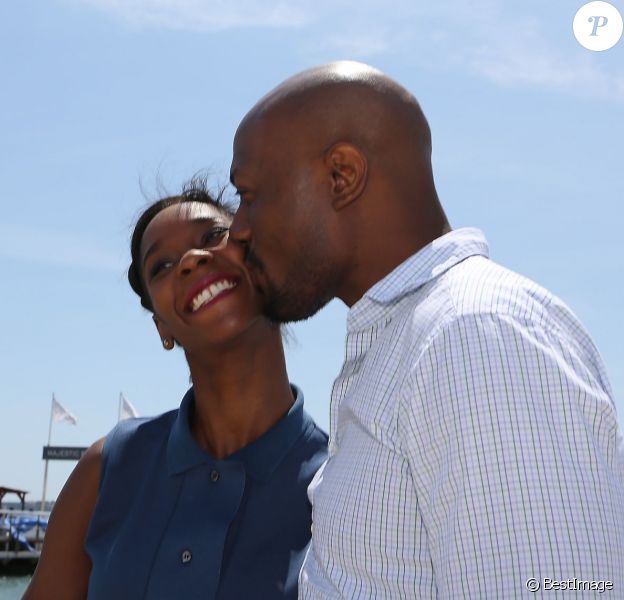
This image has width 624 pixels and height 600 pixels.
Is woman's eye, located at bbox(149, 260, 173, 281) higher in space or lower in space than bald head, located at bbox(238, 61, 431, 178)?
lower

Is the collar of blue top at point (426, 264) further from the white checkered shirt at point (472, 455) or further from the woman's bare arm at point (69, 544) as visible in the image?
the woman's bare arm at point (69, 544)

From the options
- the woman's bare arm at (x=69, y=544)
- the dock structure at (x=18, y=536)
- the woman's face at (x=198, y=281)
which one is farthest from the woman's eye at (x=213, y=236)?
the dock structure at (x=18, y=536)

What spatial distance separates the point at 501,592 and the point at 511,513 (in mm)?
104

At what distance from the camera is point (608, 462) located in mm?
1444

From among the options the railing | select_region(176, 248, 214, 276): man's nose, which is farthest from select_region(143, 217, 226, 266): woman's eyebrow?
the railing

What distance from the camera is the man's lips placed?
3.03 m

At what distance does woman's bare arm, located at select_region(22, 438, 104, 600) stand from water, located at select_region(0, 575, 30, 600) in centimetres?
3984

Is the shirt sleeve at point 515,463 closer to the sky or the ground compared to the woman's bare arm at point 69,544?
closer to the sky

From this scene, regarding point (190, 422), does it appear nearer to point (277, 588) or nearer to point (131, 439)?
point (131, 439)

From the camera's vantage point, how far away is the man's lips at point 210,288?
3.03 metres

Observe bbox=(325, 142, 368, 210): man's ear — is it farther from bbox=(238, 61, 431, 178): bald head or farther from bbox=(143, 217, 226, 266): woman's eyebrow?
bbox=(143, 217, 226, 266): woman's eyebrow

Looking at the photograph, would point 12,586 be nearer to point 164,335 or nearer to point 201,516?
point 164,335

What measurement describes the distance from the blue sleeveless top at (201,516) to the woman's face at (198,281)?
333 mm

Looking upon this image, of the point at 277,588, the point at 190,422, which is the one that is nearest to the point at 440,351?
the point at 277,588
